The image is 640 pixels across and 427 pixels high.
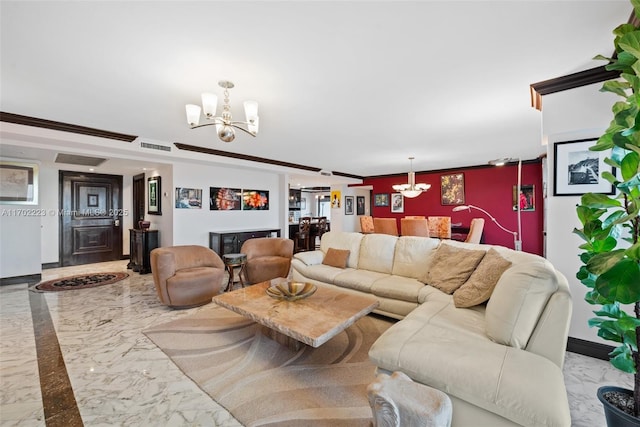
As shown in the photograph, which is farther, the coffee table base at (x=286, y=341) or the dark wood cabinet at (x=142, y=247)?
the dark wood cabinet at (x=142, y=247)

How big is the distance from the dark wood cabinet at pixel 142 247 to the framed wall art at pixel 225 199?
4.23 feet

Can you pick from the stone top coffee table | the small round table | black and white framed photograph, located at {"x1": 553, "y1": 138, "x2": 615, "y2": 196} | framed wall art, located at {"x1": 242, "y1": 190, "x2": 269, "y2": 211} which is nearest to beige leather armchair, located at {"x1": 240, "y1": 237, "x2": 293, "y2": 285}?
the small round table

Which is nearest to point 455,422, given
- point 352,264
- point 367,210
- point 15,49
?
point 352,264

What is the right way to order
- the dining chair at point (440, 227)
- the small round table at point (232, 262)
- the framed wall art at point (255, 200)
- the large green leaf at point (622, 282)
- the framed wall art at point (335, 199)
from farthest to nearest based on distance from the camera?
1. the framed wall art at point (335, 199)
2. the framed wall art at point (255, 200)
3. the dining chair at point (440, 227)
4. the small round table at point (232, 262)
5. the large green leaf at point (622, 282)

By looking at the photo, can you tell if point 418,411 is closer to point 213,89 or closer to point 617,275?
point 617,275

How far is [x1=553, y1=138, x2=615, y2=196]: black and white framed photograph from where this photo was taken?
2.23m

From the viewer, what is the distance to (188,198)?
17.6 ft

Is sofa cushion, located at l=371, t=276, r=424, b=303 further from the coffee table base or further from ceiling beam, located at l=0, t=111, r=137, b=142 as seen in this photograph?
ceiling beam, located at l=0, t=111, r=137, b=142

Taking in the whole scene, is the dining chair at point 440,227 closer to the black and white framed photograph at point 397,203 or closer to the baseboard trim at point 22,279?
the black and white framed photograph at point 397,203

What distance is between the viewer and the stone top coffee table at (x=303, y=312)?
197 centimetres

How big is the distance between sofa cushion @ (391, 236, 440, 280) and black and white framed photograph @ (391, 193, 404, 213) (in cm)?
505

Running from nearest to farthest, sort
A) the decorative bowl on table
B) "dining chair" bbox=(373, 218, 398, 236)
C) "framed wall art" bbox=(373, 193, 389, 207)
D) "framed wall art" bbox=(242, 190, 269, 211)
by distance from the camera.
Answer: the decorative bowl on table < "framed wall art" bbox=(242, 190, 269, 211) < "dining chair" bbox=(373, 218, 398, 236) < "framed wall art" bbox=(373, 193, 389, 207)

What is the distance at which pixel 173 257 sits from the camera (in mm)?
3539

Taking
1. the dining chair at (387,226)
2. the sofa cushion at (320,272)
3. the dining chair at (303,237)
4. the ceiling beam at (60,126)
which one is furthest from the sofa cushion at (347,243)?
the dining chair at (303,237)
